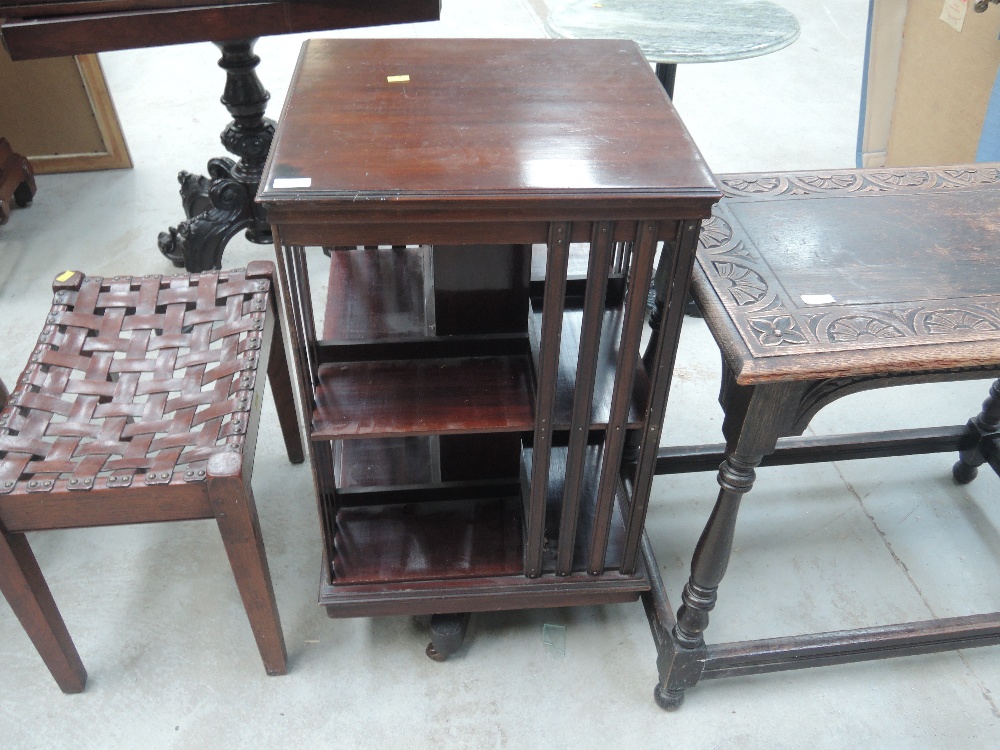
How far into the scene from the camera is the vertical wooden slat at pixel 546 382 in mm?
1124

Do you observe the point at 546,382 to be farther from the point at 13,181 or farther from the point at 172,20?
the point at 13,181

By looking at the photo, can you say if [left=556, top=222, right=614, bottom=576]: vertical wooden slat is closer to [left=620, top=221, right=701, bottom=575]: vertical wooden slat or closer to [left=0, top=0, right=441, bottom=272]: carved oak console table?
[left=620, top=221, right=701, bottom=575]: vertical wooden slat

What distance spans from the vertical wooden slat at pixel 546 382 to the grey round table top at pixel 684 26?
1077 millimetres

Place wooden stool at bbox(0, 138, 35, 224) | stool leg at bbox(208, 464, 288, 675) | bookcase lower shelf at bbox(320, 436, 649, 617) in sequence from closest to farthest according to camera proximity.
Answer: stool leg at bbox(208, 464, 288, 675)
bookcase lower shelf at bbox(320, 436, 649, 617)
wooden stool at bbox(0, 138, 35, 224)

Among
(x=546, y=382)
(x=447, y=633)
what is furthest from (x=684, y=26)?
(x=447, y=633)

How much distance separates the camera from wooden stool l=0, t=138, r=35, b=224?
2824 mm

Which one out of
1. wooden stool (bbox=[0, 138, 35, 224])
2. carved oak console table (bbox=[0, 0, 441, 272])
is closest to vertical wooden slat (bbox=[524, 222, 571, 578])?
carved oak console table (bbox=[0, 0, 441, 272])

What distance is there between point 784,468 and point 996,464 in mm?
471

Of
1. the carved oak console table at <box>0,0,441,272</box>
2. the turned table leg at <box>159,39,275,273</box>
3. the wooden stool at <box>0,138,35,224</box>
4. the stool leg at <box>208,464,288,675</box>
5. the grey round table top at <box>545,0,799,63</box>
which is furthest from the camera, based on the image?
the wooden stool at <box>0,138,35,224</box>

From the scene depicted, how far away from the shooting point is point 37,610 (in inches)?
54.7

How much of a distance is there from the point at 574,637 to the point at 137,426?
94 centimetres

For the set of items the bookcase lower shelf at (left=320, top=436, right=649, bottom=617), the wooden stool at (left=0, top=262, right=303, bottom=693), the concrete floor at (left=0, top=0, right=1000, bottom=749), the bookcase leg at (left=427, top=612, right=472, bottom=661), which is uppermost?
the wooden stool at (left=0, top=262, right=303, bottom=693)

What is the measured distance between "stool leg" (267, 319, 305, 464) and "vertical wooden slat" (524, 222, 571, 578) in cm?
70

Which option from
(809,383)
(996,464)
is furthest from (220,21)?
(996,464)
